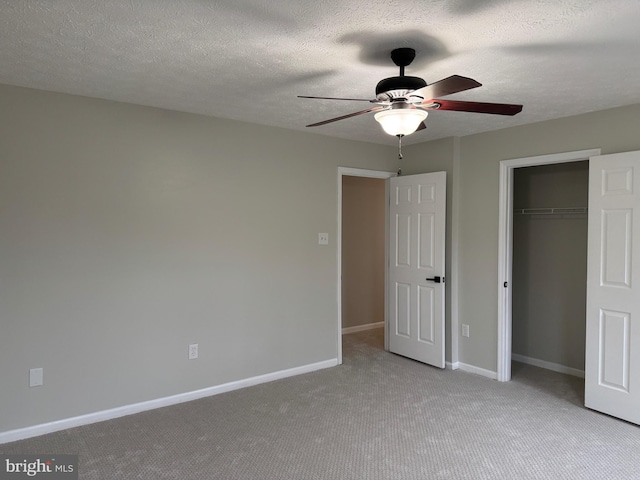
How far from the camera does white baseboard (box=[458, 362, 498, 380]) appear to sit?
13.7ft

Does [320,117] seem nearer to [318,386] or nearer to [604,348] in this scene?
[318,386]

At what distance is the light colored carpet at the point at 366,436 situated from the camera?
2592 mm

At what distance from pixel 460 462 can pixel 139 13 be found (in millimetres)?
2912

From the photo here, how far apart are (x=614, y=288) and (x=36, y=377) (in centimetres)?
412

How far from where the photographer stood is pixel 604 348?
3.35 meters

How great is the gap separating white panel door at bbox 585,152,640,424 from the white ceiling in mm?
548

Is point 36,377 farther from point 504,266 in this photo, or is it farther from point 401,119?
point 504,266

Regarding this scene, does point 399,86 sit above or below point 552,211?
above

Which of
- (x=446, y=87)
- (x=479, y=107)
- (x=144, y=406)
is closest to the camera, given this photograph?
(x=446, y=87)

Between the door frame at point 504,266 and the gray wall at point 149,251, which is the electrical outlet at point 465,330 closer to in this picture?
the door frame at point 504,266

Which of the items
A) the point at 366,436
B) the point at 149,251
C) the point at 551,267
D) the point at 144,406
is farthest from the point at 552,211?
the point at 144,406

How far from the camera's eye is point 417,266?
15.2 feet

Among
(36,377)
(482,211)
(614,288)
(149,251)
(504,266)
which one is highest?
(482,211)

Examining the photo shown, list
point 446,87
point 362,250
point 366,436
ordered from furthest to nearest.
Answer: point 362,250
point 366,436
point 446,87
